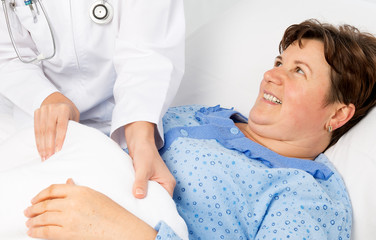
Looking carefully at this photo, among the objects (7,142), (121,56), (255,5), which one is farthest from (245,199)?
(255,5)

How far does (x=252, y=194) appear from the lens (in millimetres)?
1275

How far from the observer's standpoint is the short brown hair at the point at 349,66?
141 cm

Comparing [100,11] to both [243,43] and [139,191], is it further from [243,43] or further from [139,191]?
[243,43]

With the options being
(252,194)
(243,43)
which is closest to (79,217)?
(252,194)

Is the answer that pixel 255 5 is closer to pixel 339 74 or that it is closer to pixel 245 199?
pixel 339 74

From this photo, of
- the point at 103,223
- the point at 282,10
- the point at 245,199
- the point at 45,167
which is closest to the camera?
the point at 103,223

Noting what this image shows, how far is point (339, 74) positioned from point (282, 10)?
0.58 meters

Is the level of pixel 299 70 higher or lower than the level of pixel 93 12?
lower

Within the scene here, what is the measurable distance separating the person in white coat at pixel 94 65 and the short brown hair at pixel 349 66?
0.44m

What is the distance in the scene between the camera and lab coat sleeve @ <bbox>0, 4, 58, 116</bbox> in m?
1.39

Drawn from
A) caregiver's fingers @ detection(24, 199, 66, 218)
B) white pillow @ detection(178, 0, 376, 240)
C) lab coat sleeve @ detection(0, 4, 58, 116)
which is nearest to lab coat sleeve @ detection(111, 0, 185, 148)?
lab coat sleeve @ detection(0, 4, 58, 116)

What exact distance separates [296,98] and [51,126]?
0.70 meters

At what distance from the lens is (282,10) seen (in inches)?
74.5

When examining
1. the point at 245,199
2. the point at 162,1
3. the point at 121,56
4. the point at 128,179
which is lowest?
the point at 245,199
